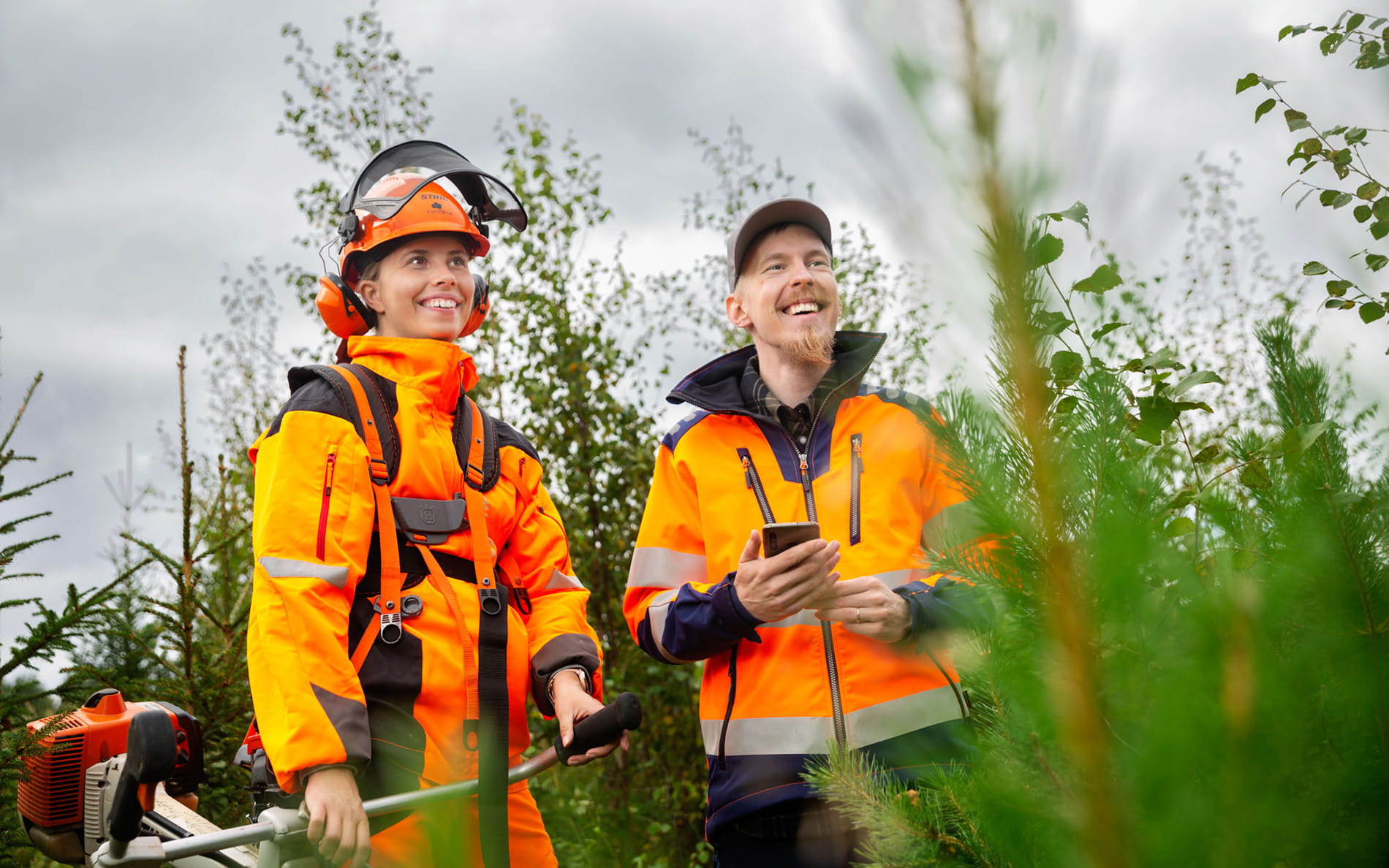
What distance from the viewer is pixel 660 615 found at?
2445mm

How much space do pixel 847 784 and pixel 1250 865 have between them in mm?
373

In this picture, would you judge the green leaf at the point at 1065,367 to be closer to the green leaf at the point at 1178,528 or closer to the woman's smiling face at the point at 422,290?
the green leaf at the point at 1178,528

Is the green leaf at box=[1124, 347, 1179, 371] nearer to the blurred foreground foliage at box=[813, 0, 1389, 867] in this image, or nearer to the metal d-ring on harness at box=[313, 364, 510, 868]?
the blurred foreground foliage at box=[813, 0, 1389, 867]

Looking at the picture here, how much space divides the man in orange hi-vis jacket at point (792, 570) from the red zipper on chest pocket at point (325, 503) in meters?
0.83

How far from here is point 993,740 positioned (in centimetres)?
82

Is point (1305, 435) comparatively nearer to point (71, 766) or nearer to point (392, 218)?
point (392, 218)

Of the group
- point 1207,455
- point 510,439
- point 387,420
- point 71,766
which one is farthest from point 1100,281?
point 71,766

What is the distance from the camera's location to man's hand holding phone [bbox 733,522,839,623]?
206 centimetres

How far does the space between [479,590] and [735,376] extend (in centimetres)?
97

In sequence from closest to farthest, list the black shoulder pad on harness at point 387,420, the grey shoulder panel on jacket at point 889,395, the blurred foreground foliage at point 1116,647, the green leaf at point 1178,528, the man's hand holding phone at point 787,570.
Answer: the blurred foreground foliage at point 1116,647 → the green leaf at point 1178,528 → the man's hand holding phone at point 787,570 → the black shoulder pad on harness at point 387,420 → the grey shoulder panel on jacket at point 889,395

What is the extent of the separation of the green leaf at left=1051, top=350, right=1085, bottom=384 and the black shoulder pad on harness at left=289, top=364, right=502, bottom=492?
181 centimetres

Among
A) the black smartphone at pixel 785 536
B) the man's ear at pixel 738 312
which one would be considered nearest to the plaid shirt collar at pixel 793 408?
the man's ear at pixel 738 312

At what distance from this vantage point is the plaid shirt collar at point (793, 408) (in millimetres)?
2623

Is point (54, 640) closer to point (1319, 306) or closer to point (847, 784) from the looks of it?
point (847, 784)
